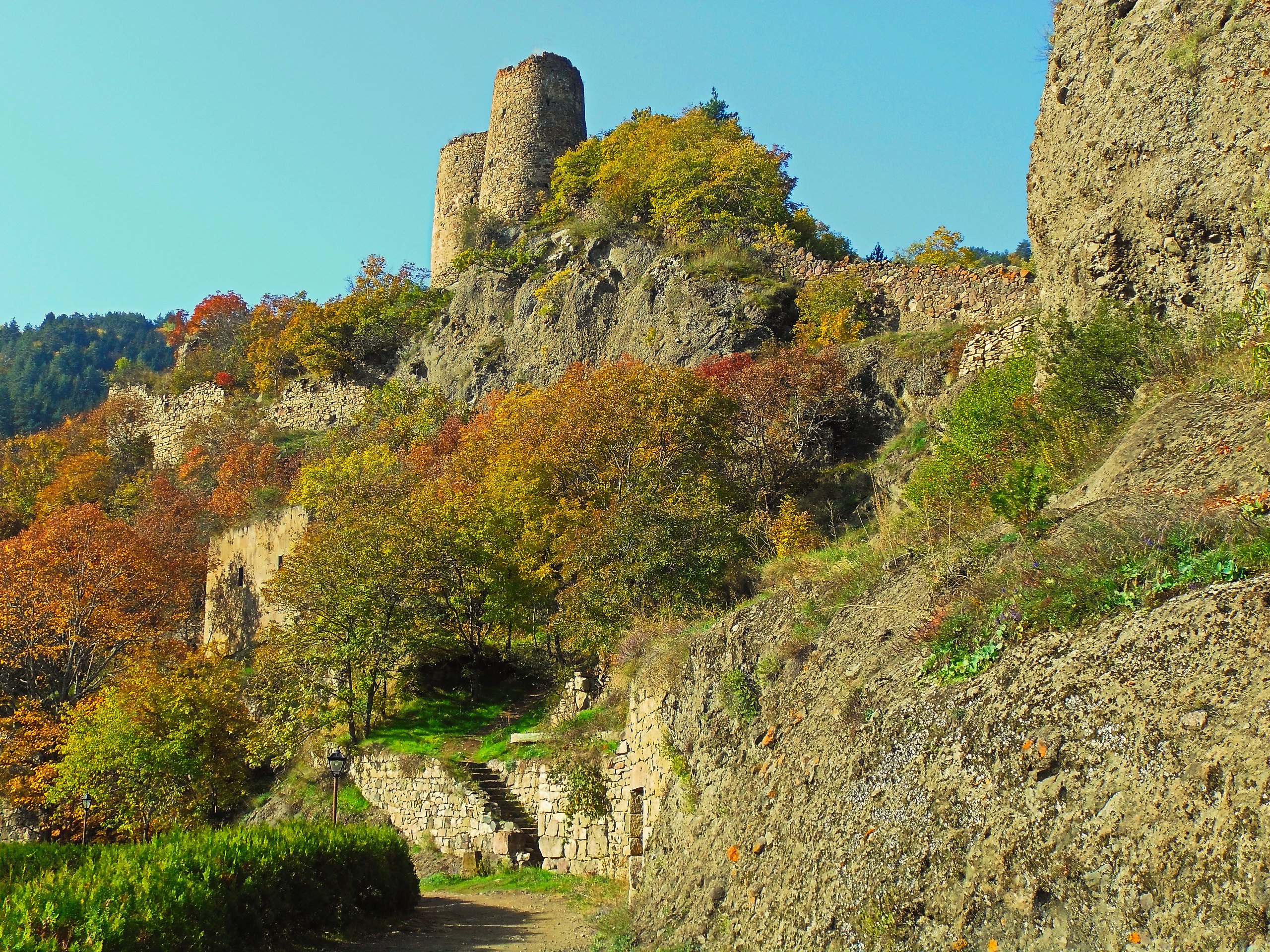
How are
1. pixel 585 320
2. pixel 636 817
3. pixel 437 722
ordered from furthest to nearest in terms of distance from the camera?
1. pixel 585 320
2. pixel 437 722
3. pixel 636 817

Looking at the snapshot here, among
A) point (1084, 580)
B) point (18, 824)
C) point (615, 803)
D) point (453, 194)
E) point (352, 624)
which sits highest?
point (453, 194)

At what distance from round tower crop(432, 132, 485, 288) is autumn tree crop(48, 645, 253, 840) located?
26191 mm

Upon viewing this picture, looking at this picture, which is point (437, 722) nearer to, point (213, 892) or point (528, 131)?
point (213, 892)

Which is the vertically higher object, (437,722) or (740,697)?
(740,697)

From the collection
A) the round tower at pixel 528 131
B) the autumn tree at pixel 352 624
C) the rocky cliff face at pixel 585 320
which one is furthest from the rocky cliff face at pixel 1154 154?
the round tower at pixel 528 131

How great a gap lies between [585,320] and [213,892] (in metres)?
28.3

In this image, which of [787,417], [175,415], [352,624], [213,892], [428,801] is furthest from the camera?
[175,415]

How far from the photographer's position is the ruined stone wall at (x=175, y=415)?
168ft

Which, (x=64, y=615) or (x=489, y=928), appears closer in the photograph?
(x=489, y=928)


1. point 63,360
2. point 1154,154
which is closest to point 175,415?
point 1154,154

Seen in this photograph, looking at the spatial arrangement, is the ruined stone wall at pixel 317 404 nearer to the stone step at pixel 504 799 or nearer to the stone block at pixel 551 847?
the stone step at pixel 504 799

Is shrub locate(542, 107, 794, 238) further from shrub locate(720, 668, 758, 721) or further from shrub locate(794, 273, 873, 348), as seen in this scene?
shrub locate(720, 668, 758, 721)

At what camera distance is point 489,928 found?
12.4 meters

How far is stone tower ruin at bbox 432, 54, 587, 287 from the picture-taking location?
43.9m
